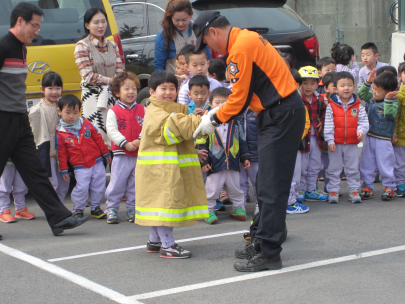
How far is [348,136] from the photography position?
651 centimetres

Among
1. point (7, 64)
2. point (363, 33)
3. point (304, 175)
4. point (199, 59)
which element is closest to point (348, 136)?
point (304, 175)

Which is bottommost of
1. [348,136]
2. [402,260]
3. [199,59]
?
[402,260]

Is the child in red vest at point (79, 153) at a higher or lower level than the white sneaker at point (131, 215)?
higher

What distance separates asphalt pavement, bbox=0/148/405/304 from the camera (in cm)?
378

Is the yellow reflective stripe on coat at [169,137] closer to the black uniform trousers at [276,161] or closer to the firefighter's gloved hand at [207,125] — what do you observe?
the firefighter's gloved hand at [207,125]

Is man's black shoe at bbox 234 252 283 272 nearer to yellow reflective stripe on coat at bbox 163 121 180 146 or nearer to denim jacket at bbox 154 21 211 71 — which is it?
yellow reflective stripe on coat at bbox 163 121 180 146

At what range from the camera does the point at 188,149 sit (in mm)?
4676

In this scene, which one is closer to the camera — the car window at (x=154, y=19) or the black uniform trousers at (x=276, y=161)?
the black uniform trousers at (x=276, y=161)

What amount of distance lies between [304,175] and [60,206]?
9.79 ft

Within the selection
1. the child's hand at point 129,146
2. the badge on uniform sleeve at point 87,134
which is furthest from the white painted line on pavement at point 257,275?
the badge on uniform sleeve at point 87,134

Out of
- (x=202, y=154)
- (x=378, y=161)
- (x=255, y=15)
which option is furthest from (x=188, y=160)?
(x=255, y=15)

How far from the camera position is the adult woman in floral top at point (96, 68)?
647 cm

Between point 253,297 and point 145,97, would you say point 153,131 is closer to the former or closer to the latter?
point 253,297

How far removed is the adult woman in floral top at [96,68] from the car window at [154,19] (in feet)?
6.47
